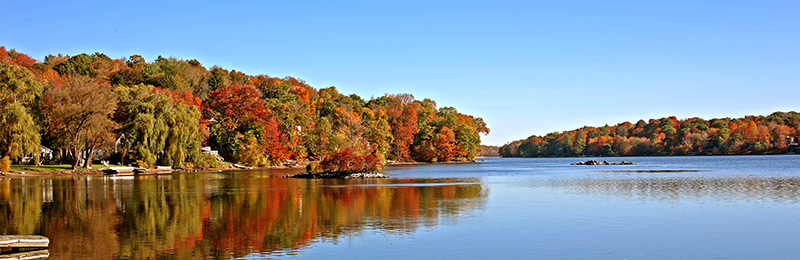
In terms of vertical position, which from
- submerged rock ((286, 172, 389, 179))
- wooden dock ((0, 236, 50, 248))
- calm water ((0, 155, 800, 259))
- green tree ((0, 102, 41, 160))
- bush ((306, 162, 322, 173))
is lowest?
calm water ((0, 155, 800, 259))

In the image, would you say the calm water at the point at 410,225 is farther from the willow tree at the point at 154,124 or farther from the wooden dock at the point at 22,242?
the willow tree at the point at 154,124

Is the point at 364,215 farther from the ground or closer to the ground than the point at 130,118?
closer to the ground

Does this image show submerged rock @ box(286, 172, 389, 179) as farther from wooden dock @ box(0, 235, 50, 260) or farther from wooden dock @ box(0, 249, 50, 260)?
wooden dock @ box(0, 249, 50, 260)

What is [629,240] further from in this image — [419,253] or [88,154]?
[88,154]

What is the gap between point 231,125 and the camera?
246ft

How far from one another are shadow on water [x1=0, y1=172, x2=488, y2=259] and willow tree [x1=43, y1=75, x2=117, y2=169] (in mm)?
20107

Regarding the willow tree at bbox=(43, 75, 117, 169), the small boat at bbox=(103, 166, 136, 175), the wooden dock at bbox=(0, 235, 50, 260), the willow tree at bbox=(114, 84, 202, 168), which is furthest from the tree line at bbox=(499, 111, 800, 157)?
the wooden dock at bbox=(0, 235, 50, 260)

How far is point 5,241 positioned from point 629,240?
42.5ft

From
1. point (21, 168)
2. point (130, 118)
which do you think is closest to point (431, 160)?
point (130, 118)

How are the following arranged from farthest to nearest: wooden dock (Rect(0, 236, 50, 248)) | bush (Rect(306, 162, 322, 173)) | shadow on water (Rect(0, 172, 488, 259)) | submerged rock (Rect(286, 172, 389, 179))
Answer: bush (Rect(306, 162, 322, 173))
submerged rock (Rect(286, 172, 389, 179))
shadow on water (Rect(0, 172, 488, 259))
wooden dock (Rect(0, 236, 50, 248))

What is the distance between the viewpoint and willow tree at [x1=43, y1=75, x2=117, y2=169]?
158ft

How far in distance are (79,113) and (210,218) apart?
116 ft

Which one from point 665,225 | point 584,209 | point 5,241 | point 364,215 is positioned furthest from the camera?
point 584,209

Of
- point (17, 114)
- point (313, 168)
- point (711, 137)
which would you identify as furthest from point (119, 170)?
point (711, 137)
